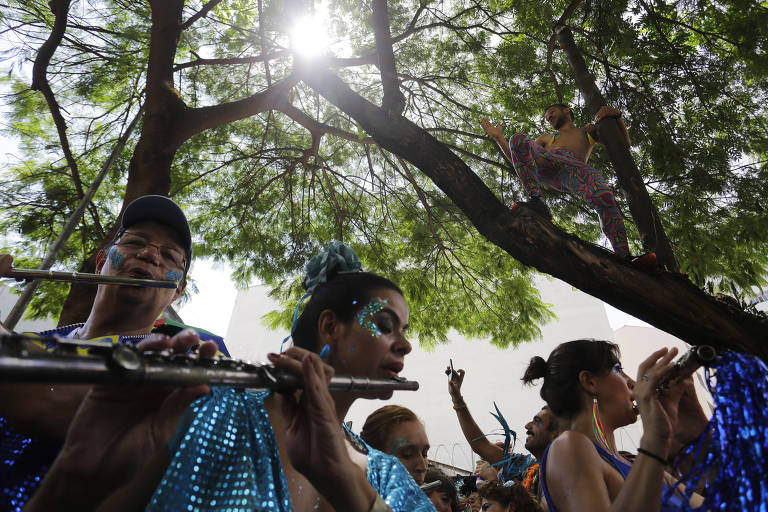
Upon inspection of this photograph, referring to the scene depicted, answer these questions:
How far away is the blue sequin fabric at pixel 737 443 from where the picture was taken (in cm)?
102

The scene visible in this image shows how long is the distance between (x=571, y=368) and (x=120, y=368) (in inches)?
86.0

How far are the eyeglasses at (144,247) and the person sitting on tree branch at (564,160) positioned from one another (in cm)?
233

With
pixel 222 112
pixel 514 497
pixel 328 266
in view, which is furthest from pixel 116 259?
pixel 514 497

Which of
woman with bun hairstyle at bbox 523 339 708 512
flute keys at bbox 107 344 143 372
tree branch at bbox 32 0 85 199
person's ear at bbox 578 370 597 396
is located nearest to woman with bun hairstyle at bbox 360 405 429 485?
woman with bun hairstyle at bbox 523 339 708 512

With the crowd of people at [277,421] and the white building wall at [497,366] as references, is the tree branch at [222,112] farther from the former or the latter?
the white building wall at [497,366]

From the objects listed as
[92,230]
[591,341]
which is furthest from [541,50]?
[92,230]

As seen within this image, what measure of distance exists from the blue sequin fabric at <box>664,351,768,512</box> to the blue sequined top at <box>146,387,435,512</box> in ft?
3.48

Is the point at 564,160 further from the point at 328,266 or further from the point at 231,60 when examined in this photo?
the point at 231,60

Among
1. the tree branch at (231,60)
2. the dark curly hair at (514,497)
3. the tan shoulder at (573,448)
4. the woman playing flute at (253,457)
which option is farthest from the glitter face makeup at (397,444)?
the tree branch at (231,60)

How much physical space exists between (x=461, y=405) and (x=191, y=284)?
429 centimetres

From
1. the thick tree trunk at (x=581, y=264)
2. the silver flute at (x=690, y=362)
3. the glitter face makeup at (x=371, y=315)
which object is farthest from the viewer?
the thick tree trunk at (x=581, y=264)

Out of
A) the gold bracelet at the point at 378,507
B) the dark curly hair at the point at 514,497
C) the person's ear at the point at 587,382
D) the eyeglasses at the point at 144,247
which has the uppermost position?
the eyeglasses at the point at 144,247

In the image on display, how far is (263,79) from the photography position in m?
6.46

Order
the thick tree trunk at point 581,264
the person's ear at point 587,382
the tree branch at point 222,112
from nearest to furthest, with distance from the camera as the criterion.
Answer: the thick tree trunk at point 581,264 < the person's ear at point 587,382 < the tree branch at point 222,112
